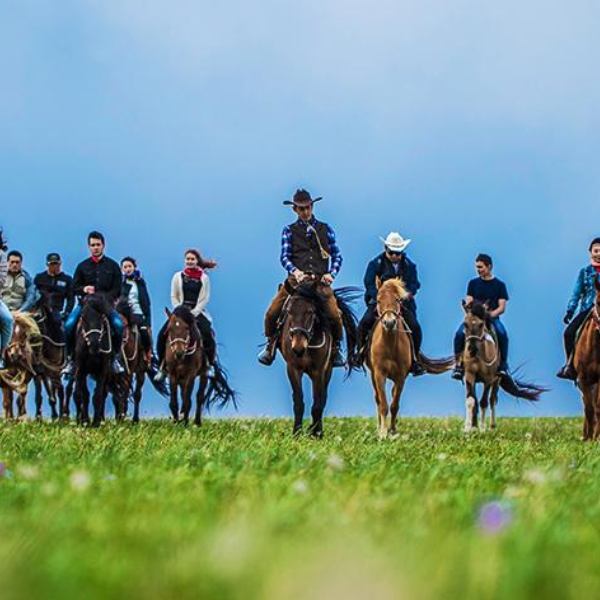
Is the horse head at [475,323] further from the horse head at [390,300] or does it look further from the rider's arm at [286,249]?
the rider's arm at [286,249]

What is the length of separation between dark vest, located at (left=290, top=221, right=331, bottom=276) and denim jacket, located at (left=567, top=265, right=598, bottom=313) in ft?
14.4

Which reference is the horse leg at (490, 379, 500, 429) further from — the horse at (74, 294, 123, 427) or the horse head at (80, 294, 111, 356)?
the horse head at (80, 294, 111, 356)

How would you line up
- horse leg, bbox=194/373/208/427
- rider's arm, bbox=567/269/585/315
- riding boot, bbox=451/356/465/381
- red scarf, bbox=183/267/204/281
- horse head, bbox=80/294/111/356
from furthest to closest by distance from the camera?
riding boot, bbox=451/356/465/381, horse leg, bbox=194/373/208/427, red scarf, bbox=183/267/204/281, horse head, bbox=80/294/111/356, rider's arm, bbox=567/269/585/315

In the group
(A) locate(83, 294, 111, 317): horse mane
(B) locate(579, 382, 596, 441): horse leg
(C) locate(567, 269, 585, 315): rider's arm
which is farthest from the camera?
(A) locate(83, 294, 111, 317): horse mane

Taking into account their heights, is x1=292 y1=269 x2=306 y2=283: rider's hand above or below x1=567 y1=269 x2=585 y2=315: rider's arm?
below

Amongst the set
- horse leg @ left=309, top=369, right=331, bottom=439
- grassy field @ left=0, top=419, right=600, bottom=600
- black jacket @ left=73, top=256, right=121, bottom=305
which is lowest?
grassy field @ left=0, top=419, right=600, bottom=600

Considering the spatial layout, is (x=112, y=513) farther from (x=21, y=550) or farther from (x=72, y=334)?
(x=72, y=334)

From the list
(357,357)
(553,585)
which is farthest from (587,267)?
(553,585)

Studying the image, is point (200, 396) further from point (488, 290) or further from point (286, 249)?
point (286, 249)

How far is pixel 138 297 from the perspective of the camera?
25.8 meters

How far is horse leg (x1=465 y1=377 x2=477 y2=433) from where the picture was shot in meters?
23.6

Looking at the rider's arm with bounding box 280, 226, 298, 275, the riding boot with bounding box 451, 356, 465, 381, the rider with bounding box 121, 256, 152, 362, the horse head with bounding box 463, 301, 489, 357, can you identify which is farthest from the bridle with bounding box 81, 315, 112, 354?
the riding boot with bounding box 451, 356, 465, 381

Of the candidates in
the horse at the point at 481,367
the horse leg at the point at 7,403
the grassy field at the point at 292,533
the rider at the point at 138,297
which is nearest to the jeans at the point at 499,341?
the horse at the point at 481,367

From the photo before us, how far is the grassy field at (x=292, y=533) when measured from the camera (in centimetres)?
253
